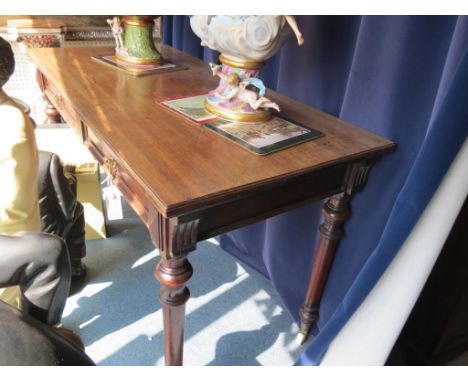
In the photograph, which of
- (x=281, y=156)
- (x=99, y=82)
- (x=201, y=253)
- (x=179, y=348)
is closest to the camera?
(x=281, y=156)

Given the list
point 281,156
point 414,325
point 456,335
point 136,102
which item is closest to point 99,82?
point 136,102

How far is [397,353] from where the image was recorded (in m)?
1.12

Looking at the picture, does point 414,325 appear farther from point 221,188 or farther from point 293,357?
point 221,188

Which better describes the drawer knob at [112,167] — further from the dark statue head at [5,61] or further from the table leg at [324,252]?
the table leg at [324,252]

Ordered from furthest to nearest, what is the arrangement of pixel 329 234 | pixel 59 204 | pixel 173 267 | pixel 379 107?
pixel 59 204 → pixel 329 234 → pixel 379 107 → pixel 173 267

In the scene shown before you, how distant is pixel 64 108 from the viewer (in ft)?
3.70

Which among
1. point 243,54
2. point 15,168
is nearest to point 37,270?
point 15,168

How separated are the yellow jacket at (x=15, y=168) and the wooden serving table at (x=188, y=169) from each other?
132 mm

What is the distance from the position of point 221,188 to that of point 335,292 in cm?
69

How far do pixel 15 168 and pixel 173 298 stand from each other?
1.28 feet

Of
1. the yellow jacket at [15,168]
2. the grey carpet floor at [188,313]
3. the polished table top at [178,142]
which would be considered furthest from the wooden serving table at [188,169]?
the grey carpet floor at [188,313]

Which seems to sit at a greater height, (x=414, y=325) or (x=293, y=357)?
(x=414, y=325)

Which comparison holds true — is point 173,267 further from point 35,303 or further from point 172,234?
point 35,303

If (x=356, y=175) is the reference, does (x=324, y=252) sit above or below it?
below
